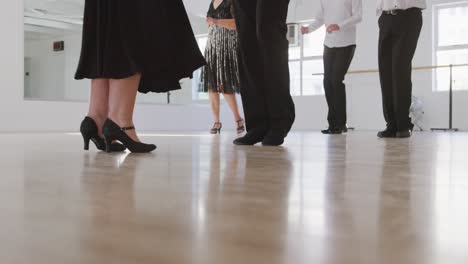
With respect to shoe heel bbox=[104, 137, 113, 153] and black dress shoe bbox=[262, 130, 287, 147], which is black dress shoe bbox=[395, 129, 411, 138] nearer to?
black dress shoe bbox=[262, 130, 287, 147]

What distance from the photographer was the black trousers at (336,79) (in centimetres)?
411

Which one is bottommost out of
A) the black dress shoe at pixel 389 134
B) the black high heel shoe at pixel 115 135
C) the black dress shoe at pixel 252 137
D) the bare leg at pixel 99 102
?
the black dress shoe at pixel 389 134

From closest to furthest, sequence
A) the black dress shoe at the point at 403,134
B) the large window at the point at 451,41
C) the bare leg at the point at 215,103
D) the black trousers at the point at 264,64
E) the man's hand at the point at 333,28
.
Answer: the black trousers at the point at 264,64 < the black dress shoe at the point at 403,134 < the man's hand at the point at 333,28 < the bare leg at the point at 215,103 < the large window at the point at 451,41

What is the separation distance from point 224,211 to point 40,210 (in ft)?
0.56

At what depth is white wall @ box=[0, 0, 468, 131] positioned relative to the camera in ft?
16.2

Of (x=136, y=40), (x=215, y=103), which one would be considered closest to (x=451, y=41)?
(x=215, y=103)

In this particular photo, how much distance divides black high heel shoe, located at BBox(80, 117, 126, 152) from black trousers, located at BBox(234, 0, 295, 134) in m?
0.68

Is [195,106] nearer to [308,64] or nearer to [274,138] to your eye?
[308,64]

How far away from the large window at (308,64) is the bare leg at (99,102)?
7.68 m

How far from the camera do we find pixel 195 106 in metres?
7.32

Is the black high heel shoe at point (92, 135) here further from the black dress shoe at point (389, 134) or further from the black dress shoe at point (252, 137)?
the black dress shoe at point (389, 134)

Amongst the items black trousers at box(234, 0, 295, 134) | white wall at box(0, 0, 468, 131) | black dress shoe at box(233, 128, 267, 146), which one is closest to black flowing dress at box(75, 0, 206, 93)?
black trousers at box(234, 0, 295, 134)

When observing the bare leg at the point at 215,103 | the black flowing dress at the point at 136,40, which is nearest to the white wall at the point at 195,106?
the bare leg at the point at 215,103

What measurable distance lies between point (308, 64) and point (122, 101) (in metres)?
7.92
